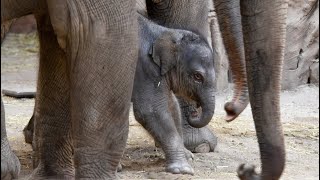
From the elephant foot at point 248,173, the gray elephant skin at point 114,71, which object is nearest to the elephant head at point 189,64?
the gray elephant skin at point 114,71

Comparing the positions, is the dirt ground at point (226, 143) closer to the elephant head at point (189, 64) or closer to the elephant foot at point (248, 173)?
the elephant head at point (189, 64)

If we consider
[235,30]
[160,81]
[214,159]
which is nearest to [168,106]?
[160,81]

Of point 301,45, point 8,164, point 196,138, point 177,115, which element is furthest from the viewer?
point 301,45

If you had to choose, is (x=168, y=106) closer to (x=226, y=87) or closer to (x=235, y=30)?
(x=235, y=30)

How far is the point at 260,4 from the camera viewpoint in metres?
3.48

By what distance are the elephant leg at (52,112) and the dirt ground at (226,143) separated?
0.31 m

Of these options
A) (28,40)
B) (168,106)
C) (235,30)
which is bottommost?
(28,40)

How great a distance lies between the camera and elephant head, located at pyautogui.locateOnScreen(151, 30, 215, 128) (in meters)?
4.71

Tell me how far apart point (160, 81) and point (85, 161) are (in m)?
1.30

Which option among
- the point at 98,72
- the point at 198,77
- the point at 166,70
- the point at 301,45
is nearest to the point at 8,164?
the point at 98,72

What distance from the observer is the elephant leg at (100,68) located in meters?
3.38

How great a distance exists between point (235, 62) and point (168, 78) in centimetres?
100

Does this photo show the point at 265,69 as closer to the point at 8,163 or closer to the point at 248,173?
the point at 248,173

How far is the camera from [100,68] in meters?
3.39
